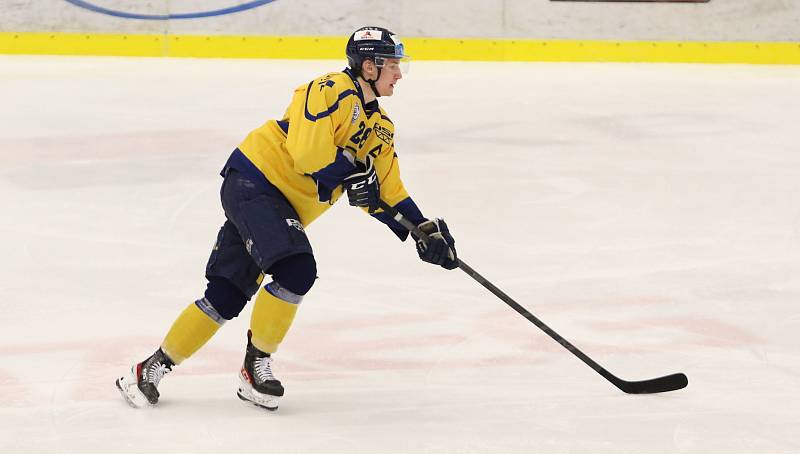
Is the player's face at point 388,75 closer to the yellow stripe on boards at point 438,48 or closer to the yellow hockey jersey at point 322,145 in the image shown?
the yellow hockey jersey at point 322,145

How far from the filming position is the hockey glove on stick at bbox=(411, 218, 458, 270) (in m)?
3.33

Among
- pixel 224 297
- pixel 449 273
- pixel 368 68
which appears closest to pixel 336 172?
pixel 368 68

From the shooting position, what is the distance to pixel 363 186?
3213 millimetres

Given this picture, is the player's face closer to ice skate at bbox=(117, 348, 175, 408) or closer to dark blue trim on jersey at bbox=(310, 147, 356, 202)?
dark blue trim on jersey at bbox=(310, 147, 356, 202)

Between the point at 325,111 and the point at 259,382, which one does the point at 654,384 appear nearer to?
the point at 259,382

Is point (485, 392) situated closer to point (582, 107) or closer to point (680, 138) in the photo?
point (680, 138)

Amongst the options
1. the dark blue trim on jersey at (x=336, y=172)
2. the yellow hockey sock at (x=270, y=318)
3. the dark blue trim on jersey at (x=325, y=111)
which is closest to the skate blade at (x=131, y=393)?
the yellow hockey sock at (x=270, y=318)

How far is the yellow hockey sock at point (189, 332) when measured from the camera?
130 inches

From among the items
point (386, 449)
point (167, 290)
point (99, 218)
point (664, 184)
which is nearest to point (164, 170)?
point (99, 218)

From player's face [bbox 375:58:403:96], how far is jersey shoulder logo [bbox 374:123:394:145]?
0.32ft

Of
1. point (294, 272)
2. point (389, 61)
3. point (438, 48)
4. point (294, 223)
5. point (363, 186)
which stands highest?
point (389, 61)

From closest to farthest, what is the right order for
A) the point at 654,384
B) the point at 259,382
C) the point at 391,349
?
the point at 259,382 → the point at 654,384 → the point at 391,349

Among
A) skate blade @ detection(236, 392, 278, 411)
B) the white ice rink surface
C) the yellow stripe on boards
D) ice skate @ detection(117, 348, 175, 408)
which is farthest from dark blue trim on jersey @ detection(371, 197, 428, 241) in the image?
the yellow stripe on boards

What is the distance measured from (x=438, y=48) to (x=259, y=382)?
6557 millimetres
